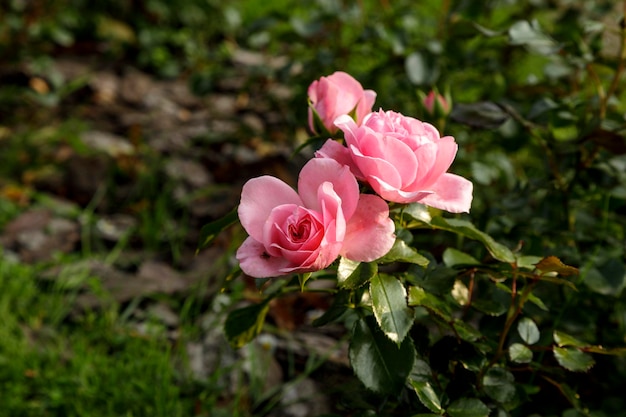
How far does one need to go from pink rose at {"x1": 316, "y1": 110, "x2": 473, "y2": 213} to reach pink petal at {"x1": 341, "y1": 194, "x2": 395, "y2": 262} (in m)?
0.02

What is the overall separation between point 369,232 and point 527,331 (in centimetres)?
40

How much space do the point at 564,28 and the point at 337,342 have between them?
1283 millimetres

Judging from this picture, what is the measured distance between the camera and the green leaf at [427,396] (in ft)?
3.07

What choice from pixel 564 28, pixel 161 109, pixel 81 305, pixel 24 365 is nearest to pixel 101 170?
pixel 161 109

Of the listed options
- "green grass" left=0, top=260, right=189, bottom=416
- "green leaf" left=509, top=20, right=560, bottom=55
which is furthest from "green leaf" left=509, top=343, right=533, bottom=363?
"green grass" left=0, top=260, right=189, bottom=416

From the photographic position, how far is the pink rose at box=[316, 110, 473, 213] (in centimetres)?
82

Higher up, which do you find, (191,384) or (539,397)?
(539,397)

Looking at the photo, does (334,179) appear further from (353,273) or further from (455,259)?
(455,259)

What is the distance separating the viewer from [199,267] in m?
2.11

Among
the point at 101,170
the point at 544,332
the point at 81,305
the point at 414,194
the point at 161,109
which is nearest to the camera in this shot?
the point at 414,194

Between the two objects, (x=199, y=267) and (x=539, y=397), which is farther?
(x=199, y=267)

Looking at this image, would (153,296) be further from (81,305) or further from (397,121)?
(397,121)

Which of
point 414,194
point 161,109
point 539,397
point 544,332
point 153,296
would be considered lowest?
point 161,109

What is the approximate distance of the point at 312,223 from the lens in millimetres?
799
